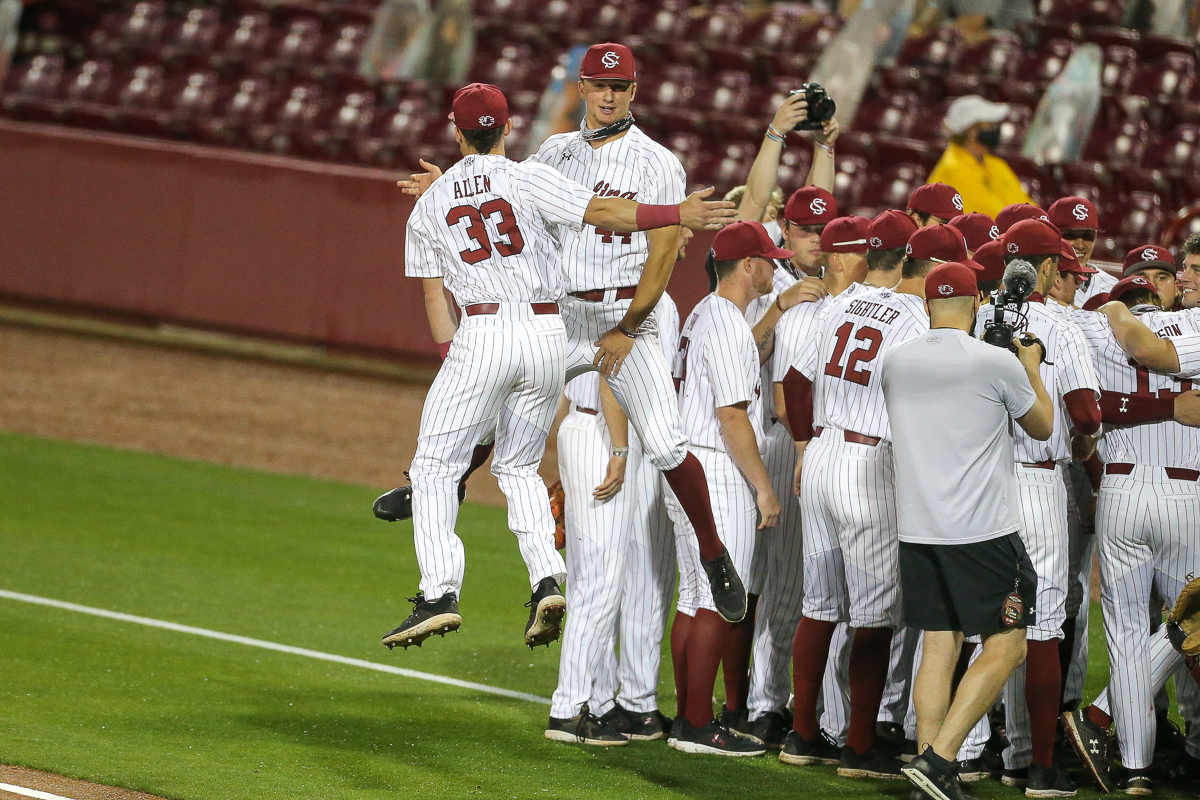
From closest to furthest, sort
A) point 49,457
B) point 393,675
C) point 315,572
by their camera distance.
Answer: point 393,675 < point 315,572 < point 49,457

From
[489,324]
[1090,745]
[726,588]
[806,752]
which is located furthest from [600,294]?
[1090,745]

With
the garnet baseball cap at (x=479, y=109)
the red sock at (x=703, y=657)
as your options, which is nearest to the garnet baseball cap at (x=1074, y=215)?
the red sock at (x=703, y=657)

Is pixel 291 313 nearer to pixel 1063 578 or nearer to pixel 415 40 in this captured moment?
pixel 415 40

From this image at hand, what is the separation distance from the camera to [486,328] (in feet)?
17.7

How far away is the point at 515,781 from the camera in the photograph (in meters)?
5.63

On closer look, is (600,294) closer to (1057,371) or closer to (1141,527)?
(1057,371)

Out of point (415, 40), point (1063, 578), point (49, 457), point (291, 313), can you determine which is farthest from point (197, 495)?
point (1063, 578)

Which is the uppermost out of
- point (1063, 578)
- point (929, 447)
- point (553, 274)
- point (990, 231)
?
point (990, 231)

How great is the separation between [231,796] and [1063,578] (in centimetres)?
308

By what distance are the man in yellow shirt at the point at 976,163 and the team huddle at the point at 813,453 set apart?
2.63m

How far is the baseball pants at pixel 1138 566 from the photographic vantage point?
5.87 metres

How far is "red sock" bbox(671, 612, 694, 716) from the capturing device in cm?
623

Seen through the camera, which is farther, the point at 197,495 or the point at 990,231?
the point at 197,495

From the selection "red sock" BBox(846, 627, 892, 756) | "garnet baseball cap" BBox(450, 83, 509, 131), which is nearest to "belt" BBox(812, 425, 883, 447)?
"red sock" BBox(846, 627, 892, 756)
